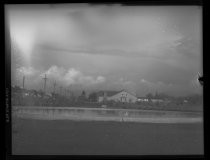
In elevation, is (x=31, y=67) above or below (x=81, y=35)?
below

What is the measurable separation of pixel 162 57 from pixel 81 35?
501mm

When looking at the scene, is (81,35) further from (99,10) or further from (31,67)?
(31,67)

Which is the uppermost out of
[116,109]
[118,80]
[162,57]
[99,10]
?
[99,10]

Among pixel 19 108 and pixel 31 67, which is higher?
pixel 31 67

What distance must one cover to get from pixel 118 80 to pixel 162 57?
30cm

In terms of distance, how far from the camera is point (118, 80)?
6.66 feet

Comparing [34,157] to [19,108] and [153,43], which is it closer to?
[19,108]

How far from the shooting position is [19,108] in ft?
6.62

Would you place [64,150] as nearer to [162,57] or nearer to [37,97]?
[37,97]

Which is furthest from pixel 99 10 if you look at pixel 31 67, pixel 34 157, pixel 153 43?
pixel 34 157

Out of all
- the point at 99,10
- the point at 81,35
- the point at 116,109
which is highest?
the point at 99,10

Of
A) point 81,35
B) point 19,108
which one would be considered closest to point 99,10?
point 81,35

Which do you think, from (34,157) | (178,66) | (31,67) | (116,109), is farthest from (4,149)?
(178,66)

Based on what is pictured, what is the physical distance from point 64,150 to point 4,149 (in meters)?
0.35
